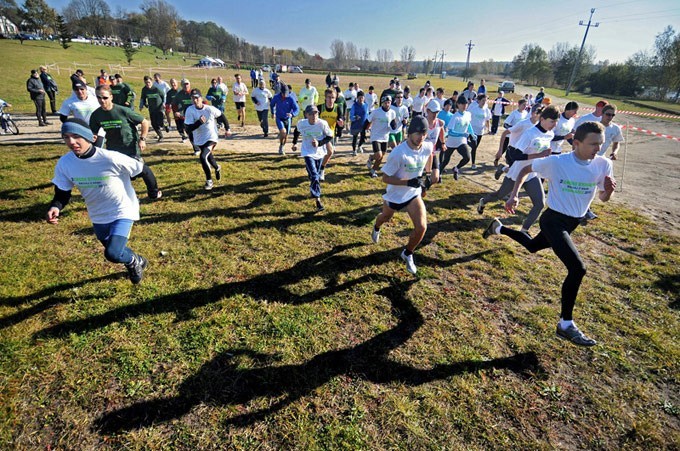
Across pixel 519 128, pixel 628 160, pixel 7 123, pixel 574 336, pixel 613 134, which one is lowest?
pixel 574 336

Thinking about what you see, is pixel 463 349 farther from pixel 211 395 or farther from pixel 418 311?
pixel 211 395

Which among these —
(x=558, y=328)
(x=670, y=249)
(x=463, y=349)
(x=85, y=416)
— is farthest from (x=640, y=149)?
(x=85, y=416)

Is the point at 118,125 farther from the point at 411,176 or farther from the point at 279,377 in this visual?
the point at 279,377

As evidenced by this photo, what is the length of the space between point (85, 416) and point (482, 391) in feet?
13.0

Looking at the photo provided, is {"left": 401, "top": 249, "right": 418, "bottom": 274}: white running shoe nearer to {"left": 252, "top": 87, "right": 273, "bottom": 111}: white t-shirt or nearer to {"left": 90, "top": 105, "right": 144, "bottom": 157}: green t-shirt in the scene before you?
{"left": 90, "top": 105, "right": 144, "bottom": 157}: green t-shirt

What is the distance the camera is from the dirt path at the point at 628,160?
9.45 metres

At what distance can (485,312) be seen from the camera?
15.6ft

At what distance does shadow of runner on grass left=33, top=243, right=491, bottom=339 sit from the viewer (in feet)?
14.0

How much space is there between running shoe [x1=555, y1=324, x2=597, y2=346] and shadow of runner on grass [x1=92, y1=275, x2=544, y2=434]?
1.67 ft

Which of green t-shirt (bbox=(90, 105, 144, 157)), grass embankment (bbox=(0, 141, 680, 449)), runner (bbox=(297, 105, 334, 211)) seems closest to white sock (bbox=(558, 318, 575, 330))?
grass embankment (bbox=(0, 141, 680, 449))

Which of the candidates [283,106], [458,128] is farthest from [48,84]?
[458,128]

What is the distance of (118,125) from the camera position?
6730 mm

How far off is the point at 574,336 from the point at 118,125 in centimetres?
858

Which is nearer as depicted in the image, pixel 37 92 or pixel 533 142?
pixel 533 142
